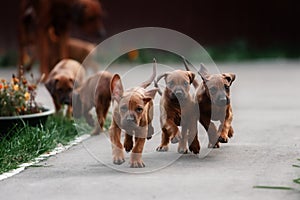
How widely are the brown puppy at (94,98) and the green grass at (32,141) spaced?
0.13 meters

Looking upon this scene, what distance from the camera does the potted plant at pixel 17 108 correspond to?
228 inches

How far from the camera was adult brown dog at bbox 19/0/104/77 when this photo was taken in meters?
10.2

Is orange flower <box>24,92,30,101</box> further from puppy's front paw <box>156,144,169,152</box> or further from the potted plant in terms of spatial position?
puppy's front paw <box>156,144,169,152</box>

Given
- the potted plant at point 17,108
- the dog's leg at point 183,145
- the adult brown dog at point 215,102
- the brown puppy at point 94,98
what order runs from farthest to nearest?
the brown puppy at point 94,98, the potted plant at point 17,108, the dog's leg at point 183,145, the adult brown dog at point 215,102

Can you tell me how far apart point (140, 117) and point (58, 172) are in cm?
61

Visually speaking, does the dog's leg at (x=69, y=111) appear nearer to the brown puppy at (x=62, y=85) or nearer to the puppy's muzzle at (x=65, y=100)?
the brown puppy at (x=62, y=85)

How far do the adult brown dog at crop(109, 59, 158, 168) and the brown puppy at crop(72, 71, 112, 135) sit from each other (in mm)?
986

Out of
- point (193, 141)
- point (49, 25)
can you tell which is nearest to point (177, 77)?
point (193, 141)

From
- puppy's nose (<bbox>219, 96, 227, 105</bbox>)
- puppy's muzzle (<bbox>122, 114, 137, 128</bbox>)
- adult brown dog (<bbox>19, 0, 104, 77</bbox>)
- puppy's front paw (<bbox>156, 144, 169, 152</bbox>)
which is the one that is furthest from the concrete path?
adult brown dog (<bbox>19, 0, 104, 77</bbox>)

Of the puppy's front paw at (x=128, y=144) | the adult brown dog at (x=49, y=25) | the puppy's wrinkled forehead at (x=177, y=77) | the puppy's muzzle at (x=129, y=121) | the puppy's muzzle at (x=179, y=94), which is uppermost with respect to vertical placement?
the adult brown dog at (x=49, y=25)

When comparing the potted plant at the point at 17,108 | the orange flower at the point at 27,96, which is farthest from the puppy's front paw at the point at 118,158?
the orange flower at the point at 27,96

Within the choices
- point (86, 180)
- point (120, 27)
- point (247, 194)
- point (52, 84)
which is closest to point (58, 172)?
point (86, 180)

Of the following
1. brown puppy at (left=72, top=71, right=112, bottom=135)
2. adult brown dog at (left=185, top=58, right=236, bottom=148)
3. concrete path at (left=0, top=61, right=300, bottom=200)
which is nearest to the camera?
concrete path at (left=0, top=61, right=300, bottom=200)

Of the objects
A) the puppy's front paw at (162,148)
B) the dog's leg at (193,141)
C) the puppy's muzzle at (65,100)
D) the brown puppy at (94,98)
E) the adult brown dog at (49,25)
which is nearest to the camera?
the dog's leg at (193,141)
